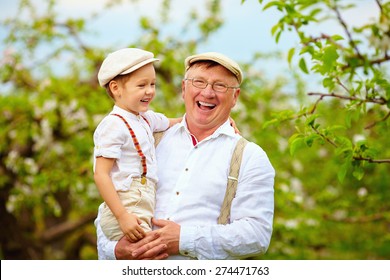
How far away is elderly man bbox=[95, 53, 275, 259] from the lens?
2453 mm

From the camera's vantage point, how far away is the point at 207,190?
251 cm

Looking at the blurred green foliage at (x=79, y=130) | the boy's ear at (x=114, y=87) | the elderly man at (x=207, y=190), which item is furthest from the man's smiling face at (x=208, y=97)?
the blurred green foliage at (x=79, y=130)

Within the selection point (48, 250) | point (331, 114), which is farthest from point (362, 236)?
point (48, 250)

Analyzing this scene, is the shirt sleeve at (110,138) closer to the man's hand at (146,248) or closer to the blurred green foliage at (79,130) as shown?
the man's hand at (146,248)

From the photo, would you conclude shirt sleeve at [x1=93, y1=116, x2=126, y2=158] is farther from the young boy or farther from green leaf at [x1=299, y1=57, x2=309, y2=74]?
green leaf at [x1=299, y1=57, x2=309, y2=74]

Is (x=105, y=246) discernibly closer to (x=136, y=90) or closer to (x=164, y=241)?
(x=164, y=241)

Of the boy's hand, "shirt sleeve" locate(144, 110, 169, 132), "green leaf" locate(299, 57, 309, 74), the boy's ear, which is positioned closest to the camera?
the boy's hand

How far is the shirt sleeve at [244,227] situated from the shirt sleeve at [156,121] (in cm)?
36

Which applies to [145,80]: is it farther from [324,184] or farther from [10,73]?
[324,184]

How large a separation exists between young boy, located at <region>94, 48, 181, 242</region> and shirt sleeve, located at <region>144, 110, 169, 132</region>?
→ 12cm

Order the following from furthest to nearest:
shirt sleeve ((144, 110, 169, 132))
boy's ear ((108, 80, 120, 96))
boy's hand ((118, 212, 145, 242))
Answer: shirt sleeve ((144, 110, 169, 132)) < boy's ear ((108, 80, 120, 96)) < boy's hand ((118, 212, 145, 242))

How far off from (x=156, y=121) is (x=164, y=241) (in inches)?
18.9

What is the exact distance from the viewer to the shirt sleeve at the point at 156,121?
2637 millimetres

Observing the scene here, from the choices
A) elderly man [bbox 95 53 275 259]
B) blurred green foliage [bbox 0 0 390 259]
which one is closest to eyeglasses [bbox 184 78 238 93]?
elderly man [bbox 95 53 275 259]
